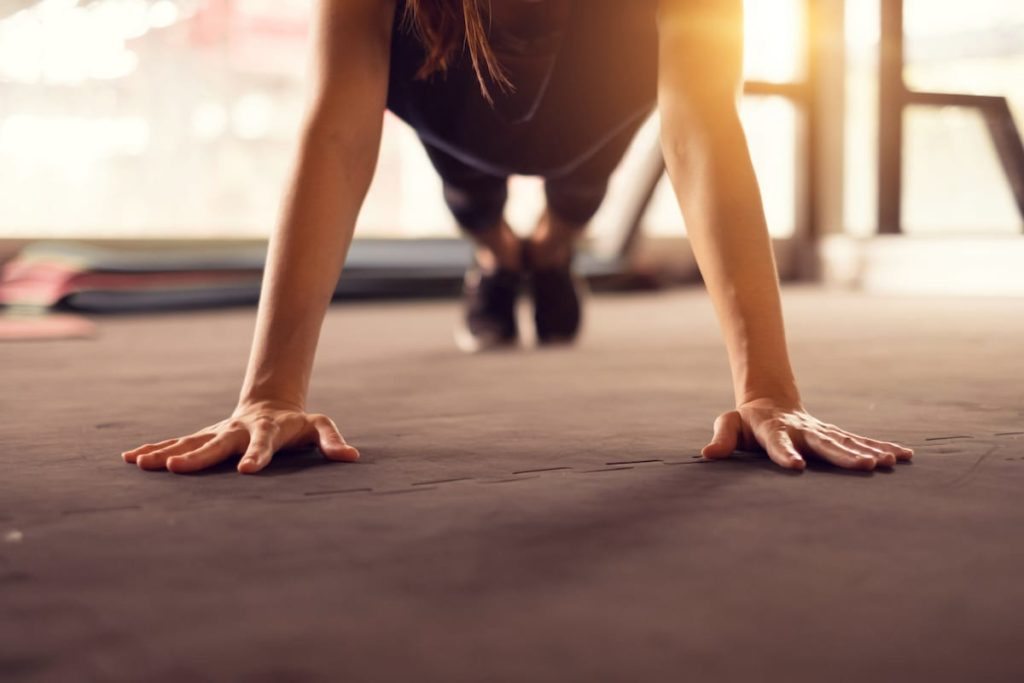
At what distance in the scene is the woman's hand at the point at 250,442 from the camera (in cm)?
90

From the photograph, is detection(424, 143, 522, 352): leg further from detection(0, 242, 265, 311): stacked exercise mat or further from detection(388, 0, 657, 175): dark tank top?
detection(0, 242, 265, 311): stacked exercise mat

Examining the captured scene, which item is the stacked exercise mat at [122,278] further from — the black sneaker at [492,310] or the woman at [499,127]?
the woman at [499,127]

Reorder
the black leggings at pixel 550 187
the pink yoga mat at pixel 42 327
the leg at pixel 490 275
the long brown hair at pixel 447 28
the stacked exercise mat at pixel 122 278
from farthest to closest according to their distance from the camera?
the stacked exercise mat at pixel 122 278 < the pink yoga mat at pixel 42 327 < the leg at pixel 490 275 < the black leggings at pixel 550 187 < the long brown hair at pixel 447 28

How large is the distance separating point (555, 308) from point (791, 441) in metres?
1.39

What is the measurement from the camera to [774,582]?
1.97 ft

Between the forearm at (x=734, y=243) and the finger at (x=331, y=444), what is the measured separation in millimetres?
409

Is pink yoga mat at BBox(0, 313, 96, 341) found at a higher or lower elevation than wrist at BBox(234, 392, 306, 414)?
lower

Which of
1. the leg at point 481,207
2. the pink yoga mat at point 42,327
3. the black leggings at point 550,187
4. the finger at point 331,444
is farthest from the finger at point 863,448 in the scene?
the pink yoga mat at point 42,327

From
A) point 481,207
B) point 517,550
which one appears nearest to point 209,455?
point 517,550

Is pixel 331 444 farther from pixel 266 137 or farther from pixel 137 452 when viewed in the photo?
pixel 266 137

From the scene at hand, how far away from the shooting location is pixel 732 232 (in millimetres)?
1047

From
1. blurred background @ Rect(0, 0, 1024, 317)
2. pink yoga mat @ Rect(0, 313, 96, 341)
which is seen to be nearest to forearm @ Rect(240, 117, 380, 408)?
pink yoga mat @ Rect(0, 313, 96, 341)

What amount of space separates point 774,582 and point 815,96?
5.02m

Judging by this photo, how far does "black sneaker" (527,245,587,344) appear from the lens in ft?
7.50
